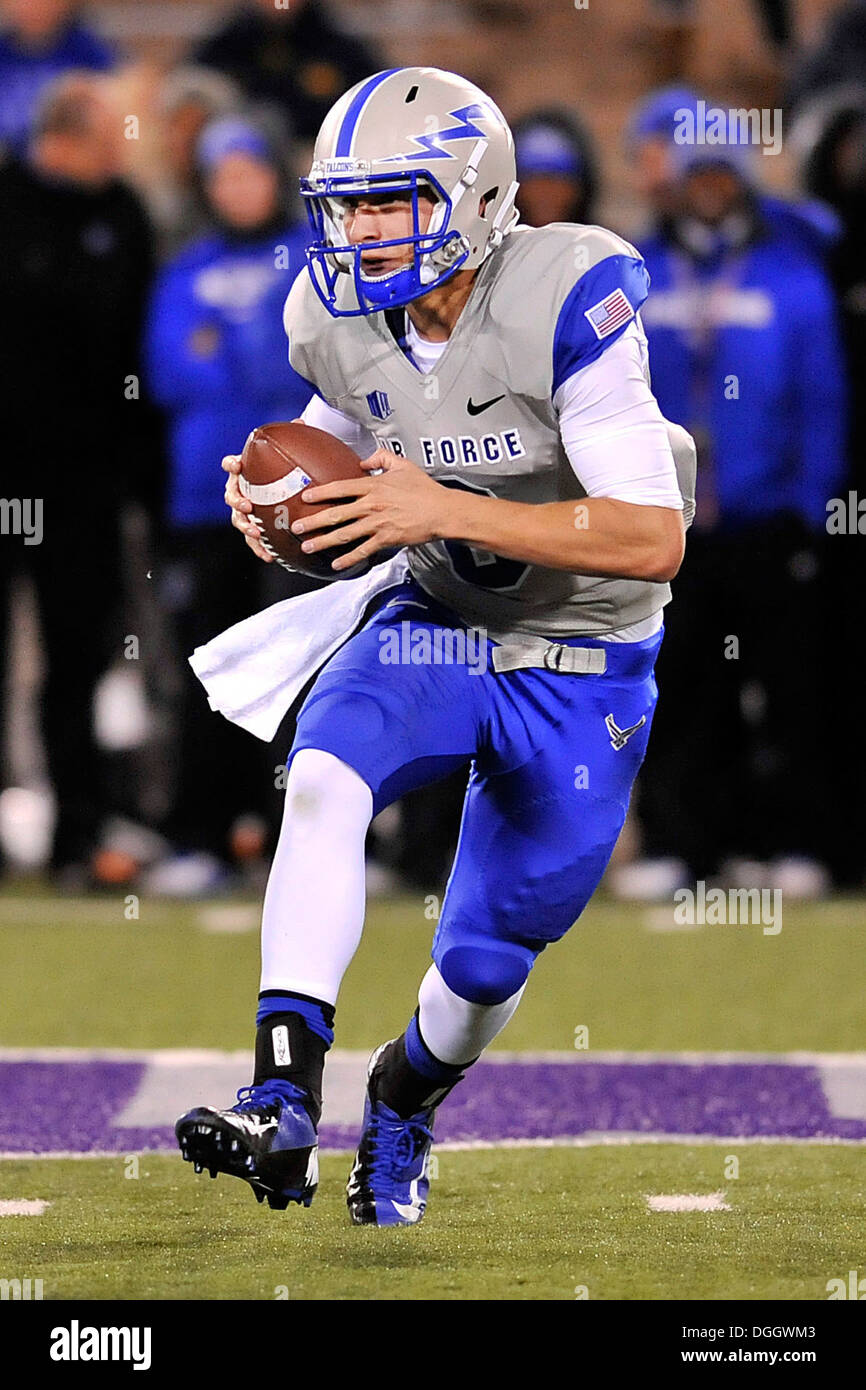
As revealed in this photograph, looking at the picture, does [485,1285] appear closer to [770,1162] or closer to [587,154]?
[770,1162]

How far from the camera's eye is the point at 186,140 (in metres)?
6.91

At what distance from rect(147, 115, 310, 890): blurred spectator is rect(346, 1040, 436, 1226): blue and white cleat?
3.27 metres

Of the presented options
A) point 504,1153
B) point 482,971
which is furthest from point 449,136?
point 504,1153

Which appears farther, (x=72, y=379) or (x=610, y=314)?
(x=72, y=379)

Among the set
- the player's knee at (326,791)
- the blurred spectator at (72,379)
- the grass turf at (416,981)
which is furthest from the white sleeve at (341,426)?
the blurred spectator at (72,379)

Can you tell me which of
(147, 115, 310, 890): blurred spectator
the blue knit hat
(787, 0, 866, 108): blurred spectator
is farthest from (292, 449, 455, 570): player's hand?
(787, 0, 866, 108): blurred spectator

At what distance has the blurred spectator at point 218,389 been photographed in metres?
6.58

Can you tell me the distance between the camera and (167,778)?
7.61 metres

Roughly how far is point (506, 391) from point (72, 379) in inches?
145

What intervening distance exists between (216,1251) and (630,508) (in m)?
1.15

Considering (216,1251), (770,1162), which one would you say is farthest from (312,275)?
(770,1162)

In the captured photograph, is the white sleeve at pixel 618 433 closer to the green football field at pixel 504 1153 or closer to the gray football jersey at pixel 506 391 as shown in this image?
the gray football jersey at pixel 506 391

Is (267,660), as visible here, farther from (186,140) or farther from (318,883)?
(186,140)

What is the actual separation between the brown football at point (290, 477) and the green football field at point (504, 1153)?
949 mm
